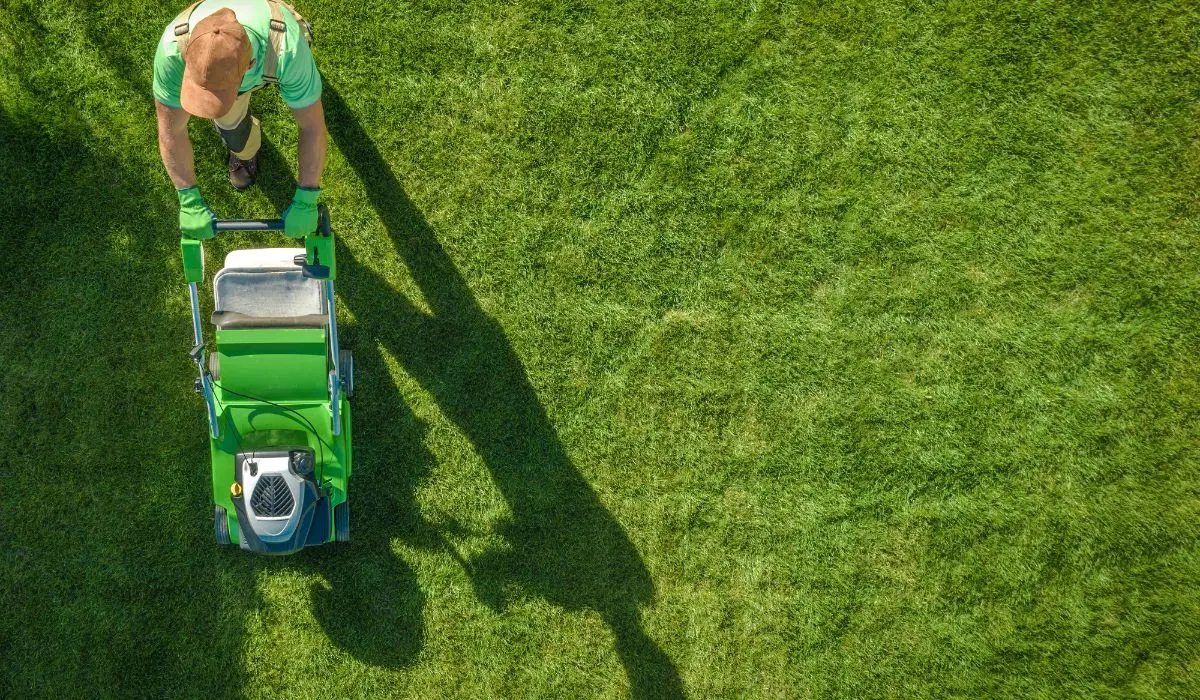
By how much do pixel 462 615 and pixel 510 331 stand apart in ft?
6.45

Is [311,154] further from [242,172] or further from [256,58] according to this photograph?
[242,172]

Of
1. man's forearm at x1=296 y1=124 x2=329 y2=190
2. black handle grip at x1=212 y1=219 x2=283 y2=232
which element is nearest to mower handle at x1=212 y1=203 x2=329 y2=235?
black handle grip at x1=212 y1=219 x2=283 y2=232

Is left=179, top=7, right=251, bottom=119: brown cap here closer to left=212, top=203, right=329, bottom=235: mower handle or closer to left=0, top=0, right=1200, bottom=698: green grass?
left=212, top=203, right=329, bottom=235: mower handle

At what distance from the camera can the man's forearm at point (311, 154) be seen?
4.60 metres

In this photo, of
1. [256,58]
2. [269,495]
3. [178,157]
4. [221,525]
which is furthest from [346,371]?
[256,58]

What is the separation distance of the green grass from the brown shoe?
156mm

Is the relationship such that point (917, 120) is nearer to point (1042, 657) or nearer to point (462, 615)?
point (1042, 657)

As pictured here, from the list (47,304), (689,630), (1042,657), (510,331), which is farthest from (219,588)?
(1042,657)

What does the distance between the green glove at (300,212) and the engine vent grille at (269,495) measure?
1.42 metres

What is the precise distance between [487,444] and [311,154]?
7.23 feet

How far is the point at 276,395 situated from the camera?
5070mm

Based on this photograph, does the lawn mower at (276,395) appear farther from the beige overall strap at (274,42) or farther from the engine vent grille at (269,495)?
the beige overall strap at (274,42)

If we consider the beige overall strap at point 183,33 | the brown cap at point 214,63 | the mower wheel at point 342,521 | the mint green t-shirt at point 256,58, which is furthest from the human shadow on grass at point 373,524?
the brown cap at point 214,63

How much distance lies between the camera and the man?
392 cm
